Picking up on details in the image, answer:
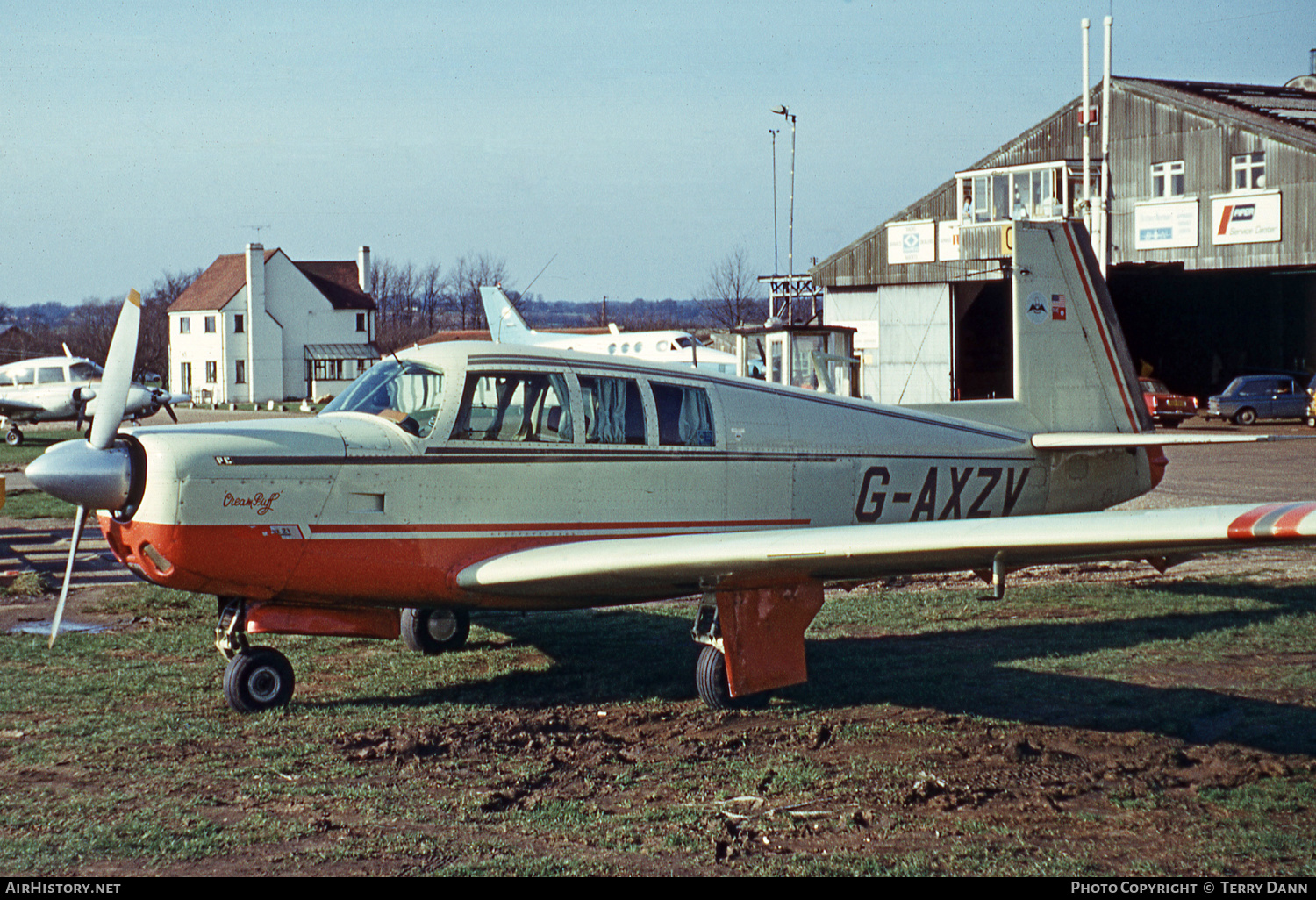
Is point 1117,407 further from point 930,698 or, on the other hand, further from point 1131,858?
point 1131,858

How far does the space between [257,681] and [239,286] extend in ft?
243

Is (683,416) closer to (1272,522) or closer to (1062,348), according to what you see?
(1272,522)

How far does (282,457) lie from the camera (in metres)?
7.14

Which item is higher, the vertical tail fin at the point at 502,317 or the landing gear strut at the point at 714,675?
the vertical tail fin at the point at 502,317

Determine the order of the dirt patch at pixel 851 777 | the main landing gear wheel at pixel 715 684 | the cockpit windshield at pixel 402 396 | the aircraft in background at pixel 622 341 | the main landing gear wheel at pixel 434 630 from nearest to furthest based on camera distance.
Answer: the dirt patch at pixel 851 777 < the cockpit windshield at pixel 402 396 < the main landing gear wheel at pixel 715 684 < the main landing gear wheel at pixel 434 630 < the aircraft in background at pixel 622 341

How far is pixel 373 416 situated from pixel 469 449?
69 cm

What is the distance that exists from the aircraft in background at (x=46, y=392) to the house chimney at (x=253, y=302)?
122 ft

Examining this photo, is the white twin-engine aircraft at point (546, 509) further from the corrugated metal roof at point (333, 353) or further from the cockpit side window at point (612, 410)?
the corrugated metal roof at point (333, 353)

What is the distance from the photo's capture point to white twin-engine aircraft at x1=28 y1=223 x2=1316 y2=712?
679 cm

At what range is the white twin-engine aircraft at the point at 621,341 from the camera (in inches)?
1612

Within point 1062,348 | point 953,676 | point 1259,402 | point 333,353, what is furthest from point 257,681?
point 333,353

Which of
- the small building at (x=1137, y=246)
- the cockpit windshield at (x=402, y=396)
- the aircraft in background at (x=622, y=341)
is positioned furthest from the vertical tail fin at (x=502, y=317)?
the cockpit windshield at (x=402, y=396)

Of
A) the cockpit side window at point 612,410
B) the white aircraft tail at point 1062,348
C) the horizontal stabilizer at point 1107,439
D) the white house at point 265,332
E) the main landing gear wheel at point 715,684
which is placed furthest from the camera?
the white house at point 265,332

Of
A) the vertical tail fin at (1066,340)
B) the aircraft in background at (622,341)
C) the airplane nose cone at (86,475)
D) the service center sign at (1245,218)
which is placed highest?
the service center sign at (1245,218)
